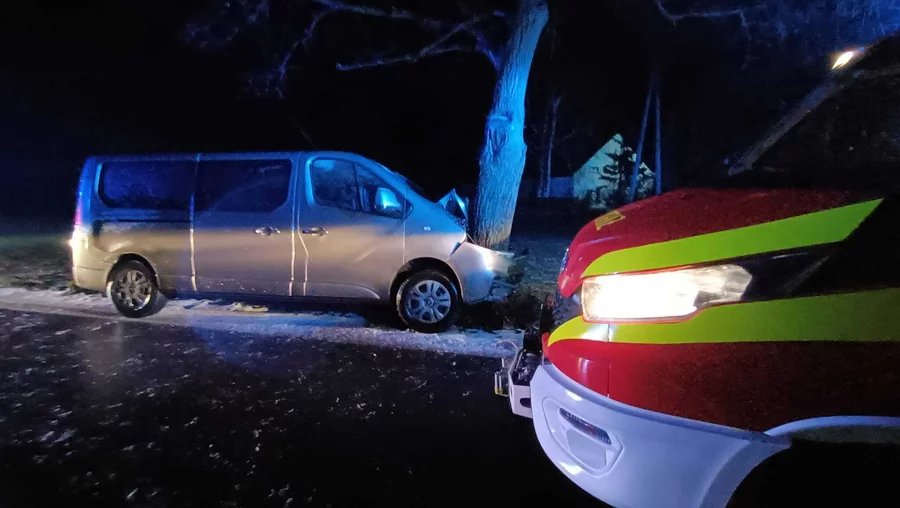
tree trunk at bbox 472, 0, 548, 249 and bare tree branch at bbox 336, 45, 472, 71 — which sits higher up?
bare tree branch at bbox 336, 45, 472, 71

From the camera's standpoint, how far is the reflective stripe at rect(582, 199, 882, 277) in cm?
226

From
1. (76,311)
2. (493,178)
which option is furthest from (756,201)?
(76,311)

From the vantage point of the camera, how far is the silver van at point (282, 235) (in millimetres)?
6777

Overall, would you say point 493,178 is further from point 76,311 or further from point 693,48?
point 693,48

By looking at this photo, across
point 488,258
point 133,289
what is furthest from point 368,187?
point 133,289

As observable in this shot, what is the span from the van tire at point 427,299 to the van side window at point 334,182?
3.47 feet

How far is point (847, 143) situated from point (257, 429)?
12.8 ft

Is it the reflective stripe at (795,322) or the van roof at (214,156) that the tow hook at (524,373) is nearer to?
the reflective stripe at (795,322)

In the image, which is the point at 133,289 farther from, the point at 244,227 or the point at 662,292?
the point at 662,292

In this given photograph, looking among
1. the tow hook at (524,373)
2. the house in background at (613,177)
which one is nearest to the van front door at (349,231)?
the tow hook at (524,373)

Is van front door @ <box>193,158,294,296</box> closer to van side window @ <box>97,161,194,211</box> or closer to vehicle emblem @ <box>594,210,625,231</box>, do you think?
van side window @ <box>97,161,194,211</box>

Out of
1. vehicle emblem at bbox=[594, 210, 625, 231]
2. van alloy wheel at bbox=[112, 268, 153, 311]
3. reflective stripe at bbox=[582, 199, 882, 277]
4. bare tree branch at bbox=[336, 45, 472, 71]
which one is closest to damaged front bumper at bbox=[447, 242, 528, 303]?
vehicle emblem at bbox=[594, 210, 625, 231]

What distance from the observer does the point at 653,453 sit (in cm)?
241

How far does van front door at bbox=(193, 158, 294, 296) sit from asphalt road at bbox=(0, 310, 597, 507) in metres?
0.88
